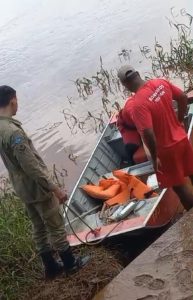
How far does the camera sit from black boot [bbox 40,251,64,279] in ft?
13.5

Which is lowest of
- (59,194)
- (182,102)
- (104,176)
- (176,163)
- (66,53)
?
(104,176)

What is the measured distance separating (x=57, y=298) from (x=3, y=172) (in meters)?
6.11

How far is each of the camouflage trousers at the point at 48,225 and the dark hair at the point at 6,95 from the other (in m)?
0.82

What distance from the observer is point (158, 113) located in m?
4.01

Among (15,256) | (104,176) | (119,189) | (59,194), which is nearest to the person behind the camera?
(59,194)

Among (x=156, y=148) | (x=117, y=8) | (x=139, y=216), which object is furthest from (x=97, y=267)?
(x=117, y=8)

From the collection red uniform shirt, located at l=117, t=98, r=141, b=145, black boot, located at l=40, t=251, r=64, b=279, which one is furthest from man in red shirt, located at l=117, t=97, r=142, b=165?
black boot, located at l=40, t=251, r=64, b=279

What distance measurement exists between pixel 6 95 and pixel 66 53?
12.8 metres

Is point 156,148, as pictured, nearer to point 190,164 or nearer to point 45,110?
point 190,164

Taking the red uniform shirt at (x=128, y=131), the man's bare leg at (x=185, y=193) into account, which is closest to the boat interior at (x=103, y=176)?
the red uniform shirt at (x=128, y=131)

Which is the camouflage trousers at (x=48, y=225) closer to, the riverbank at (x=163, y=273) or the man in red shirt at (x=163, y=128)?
the riverbank at (x=163, y=273)

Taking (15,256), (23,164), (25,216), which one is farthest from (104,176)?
(23,164)

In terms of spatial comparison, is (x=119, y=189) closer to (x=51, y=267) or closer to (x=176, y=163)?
(x=176, y=163)

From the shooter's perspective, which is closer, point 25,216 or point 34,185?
point 34,185
